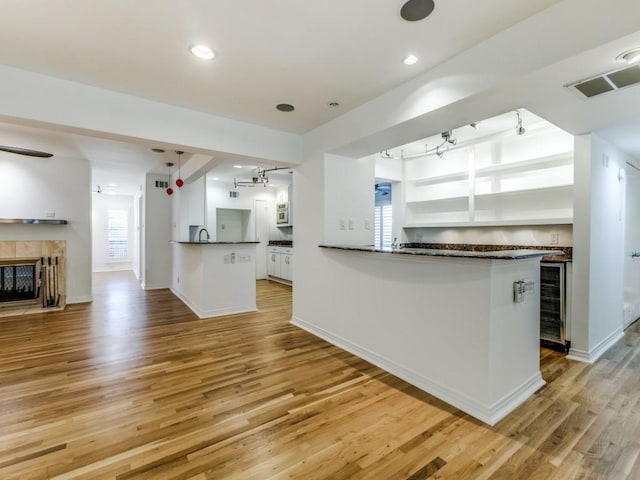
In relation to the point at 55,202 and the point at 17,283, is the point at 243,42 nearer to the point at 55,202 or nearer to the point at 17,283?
the point at 55,202

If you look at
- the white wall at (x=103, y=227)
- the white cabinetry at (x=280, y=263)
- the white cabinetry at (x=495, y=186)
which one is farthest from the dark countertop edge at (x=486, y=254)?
the white wall at (x=103, y=227)

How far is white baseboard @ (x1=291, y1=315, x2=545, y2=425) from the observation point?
211cm

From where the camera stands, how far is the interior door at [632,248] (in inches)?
160

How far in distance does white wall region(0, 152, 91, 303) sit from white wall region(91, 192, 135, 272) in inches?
208

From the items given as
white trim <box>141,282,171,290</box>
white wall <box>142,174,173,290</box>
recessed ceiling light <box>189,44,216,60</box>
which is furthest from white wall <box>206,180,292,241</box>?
recessed ceiling light <box>189,44,216,60</box>

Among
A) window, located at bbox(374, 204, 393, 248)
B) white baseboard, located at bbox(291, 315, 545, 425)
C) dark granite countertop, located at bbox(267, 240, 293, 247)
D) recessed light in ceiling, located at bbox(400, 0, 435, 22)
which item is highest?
recessed light in ceiling, located at bbox(400, 0, 435, 22)

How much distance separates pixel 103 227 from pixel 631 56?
41.0 feet

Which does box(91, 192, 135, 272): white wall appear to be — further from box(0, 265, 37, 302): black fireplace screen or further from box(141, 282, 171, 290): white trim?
box(0, 265, 37, 302): black fireplace screen

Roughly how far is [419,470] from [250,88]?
3094 mm

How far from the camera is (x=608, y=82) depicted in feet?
6.58

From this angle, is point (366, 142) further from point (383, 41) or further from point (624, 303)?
point (624, 303)

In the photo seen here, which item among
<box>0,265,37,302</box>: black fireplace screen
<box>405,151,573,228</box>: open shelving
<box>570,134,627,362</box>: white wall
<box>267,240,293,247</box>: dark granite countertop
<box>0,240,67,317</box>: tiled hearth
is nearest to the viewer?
<box>570,134,627,362</box>: white wall

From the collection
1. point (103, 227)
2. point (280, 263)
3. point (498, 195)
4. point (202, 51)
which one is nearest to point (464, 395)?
point (202, 51)

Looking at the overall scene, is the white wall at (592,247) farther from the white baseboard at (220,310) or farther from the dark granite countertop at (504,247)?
the white baseboard at (220,310)
